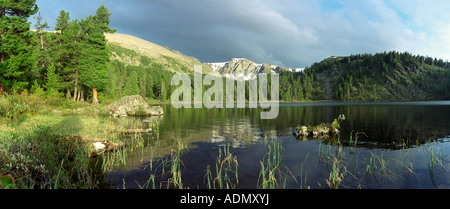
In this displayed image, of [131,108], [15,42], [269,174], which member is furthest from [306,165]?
[15,42]

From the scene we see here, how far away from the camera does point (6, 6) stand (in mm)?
40531

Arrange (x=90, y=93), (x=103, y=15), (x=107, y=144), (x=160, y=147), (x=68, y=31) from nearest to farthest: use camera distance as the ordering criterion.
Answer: (x=107, y=144) → (x=160, y=147) → (x=68, y=31) → (x=103, y=15) → (x=90, y=93)

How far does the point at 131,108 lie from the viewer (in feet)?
177

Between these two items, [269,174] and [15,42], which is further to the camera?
[15,42]

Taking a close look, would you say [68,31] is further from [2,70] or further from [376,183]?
[376,183]

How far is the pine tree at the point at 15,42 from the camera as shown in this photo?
39375 mm

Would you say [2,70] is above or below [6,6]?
below

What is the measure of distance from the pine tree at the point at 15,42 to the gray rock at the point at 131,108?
1700cm

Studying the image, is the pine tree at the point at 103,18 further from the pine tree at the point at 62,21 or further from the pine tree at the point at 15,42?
the pine tree at the point at 15,42

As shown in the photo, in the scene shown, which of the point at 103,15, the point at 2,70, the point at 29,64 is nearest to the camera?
the point at 2,70

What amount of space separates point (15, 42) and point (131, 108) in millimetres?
24895

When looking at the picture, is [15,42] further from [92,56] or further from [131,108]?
[131,108]
